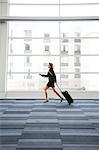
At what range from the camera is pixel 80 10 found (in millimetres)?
12852

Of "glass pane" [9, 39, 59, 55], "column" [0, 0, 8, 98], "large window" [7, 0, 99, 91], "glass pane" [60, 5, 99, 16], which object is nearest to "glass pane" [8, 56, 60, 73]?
"large window" [7, 0, 99, 91]

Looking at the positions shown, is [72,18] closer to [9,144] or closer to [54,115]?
[54,115]

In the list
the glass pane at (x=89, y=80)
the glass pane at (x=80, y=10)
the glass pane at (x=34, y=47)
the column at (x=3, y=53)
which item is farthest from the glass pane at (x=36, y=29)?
the glass pane at (x=89, y=80)

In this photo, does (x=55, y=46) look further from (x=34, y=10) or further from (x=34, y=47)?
(x=34, y=10)

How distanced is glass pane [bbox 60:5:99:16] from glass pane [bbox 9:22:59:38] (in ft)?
2.58

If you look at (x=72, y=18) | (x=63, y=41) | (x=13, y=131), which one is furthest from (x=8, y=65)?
(x=13, y=131)

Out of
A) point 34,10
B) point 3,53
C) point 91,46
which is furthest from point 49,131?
point 34,10

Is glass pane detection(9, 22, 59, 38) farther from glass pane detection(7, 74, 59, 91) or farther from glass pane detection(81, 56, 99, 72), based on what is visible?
glass pane detection(7, 74, 59, 91)

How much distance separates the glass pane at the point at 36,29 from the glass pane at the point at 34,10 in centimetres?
48

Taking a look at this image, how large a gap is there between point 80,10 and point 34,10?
7.48 feet

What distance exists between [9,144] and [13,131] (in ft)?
3.06

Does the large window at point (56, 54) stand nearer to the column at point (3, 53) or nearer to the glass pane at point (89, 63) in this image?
the glass pane at point (89, 63)

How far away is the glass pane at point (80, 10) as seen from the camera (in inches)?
504

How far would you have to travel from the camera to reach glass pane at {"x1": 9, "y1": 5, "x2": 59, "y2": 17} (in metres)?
12.8
